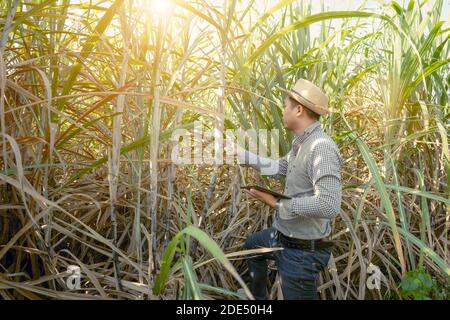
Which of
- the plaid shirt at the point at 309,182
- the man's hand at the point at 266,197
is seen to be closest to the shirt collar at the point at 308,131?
the plaid shirt at the point at 309,182

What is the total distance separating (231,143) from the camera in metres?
1.46

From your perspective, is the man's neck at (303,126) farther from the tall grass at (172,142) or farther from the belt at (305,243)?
the belt at (305,243)

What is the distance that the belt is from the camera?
53.2 inches

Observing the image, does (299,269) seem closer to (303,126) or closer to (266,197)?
(266,197)

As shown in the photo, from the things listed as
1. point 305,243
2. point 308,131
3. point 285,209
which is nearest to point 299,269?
point 305,243

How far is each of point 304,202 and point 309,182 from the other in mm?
135

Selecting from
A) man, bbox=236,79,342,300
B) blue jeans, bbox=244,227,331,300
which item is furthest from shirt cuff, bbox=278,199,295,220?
blue jeans, bbox=244,227,331,300

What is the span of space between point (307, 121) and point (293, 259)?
44 cm

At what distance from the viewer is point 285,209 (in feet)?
4.26

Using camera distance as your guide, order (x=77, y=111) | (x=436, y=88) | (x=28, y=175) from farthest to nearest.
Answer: (x=436, y=88), (x=77, y=111), (x=28, y=175)

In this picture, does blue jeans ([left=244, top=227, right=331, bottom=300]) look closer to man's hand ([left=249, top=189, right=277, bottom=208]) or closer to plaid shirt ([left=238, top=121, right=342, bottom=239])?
plaid shirt ([left=238, top=121, right=342, bottom=239])

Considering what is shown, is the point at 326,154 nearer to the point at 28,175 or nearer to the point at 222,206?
the point at 222,206

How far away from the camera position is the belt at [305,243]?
53.2 inches
